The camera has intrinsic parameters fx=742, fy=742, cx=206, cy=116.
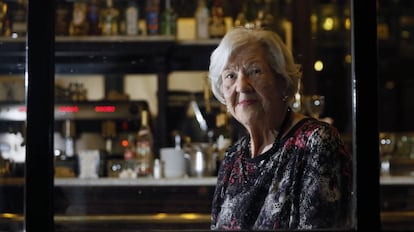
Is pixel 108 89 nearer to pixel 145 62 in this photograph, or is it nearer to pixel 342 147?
pixel 145 62

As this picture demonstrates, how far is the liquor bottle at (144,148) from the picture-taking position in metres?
4.67

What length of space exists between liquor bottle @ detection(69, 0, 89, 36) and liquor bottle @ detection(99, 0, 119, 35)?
107 mm

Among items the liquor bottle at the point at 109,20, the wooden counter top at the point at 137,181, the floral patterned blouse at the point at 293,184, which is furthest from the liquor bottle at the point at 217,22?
the floral patterned blouse at the point at 293,184

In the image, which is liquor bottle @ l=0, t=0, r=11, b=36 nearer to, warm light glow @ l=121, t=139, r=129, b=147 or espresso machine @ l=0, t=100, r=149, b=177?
espresso machine @ l=0, t=100, r=149, b=177

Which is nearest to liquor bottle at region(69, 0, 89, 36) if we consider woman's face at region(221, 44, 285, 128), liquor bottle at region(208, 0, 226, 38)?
liquor bottle at region(208, 0, 226, 38)

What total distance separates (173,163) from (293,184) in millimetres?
2586

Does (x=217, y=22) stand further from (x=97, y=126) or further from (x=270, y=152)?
(x=270, y=152)

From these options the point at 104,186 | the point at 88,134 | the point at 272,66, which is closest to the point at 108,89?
the point at 88,134

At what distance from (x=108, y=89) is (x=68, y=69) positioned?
1.50 ft

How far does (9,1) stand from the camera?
16.1 ft

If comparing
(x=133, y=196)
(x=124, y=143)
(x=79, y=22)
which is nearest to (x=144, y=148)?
(x=124, y=143)

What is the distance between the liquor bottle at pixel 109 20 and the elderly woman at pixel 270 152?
2712 mm

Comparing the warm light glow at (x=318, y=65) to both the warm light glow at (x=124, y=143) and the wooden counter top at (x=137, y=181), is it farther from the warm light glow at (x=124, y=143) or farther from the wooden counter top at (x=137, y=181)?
the wooden counter top at (x=137, y=181)

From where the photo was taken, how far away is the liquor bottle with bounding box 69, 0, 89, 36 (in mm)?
4930
